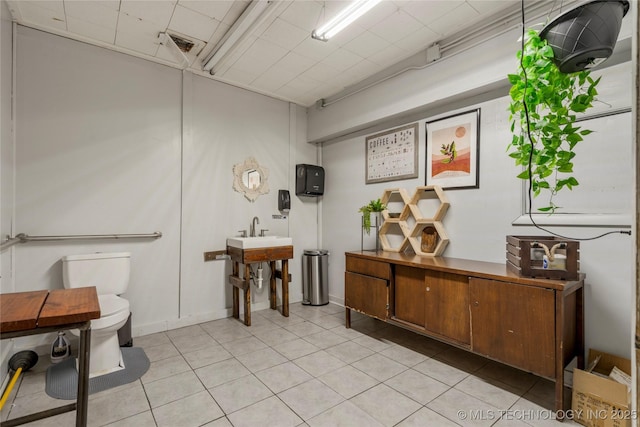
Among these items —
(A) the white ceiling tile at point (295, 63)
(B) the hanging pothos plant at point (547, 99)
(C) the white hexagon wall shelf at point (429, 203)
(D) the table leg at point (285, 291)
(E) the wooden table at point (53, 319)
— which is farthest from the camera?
(D) the table leg at point (285, 291)

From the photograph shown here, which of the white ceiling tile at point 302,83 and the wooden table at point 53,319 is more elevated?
the white ceiling tile at point 302,83

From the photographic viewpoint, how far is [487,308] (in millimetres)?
2096

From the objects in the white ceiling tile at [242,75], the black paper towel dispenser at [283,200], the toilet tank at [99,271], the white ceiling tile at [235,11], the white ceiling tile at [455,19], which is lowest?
the toilet tank at [99,271]

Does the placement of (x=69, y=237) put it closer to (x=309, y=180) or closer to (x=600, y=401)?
(x=309, y=180)

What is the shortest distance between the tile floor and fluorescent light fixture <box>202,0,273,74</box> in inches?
110

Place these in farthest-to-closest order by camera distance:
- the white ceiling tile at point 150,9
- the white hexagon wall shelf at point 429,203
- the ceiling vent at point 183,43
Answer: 1. the white hexagon wall shelf at point 429,203
2. the ceiling vent at point 183,43
3. the white ceiling tile at point 150,9

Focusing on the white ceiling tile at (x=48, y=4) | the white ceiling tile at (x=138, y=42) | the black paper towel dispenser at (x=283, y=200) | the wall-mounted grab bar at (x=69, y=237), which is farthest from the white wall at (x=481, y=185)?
the white ceiling tile at (x=48, y=4)

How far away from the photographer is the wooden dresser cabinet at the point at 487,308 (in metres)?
1.82

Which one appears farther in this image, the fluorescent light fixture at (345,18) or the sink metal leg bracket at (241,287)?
the sink metal leg bracket at (241,287)

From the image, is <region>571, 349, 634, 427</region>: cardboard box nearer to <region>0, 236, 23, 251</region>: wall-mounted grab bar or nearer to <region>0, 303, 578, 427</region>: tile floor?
<region>0, 303, 578, 427</region>: tile floor

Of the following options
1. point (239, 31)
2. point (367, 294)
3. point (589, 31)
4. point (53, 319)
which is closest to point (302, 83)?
point (239, 31)

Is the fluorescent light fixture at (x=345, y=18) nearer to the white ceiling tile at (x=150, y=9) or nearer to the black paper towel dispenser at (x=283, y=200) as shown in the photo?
the white ceiling tile at (x=150, y=9)

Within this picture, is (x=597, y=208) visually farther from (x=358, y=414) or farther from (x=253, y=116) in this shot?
(x=253, y=116)

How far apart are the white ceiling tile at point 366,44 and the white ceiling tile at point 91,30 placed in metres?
2.16
